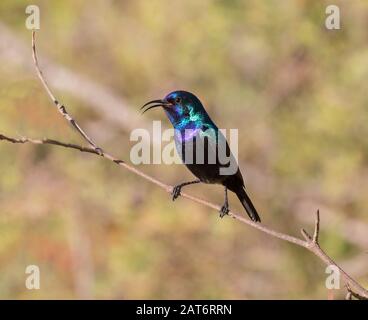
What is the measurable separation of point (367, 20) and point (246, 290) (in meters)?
4.15

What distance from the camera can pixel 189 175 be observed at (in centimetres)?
1383

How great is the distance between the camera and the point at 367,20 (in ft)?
41.1

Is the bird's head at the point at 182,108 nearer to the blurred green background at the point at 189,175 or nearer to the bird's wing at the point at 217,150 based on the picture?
the bird's wing at the point at 217,150

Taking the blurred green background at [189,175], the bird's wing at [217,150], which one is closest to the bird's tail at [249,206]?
the bird's wing at [217,150]

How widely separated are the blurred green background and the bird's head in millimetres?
5567

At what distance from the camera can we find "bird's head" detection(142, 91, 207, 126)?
6.58m

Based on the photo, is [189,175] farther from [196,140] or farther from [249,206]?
[196,140]

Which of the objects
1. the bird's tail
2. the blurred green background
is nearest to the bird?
the bird's tail

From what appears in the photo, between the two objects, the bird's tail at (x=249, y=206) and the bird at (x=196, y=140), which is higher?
the bird at (x=196, y=140)

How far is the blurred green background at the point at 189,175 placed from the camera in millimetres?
12578

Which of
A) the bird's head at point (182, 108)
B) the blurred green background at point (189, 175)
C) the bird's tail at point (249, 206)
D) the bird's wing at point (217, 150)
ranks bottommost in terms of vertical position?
the bird's tail at point (249, 206)

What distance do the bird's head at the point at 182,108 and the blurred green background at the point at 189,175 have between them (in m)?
5.57

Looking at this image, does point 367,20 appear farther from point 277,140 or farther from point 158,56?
point 158,56
